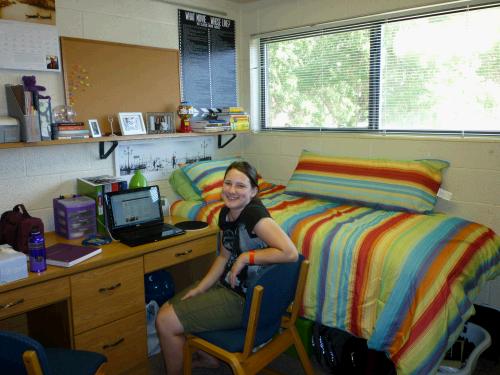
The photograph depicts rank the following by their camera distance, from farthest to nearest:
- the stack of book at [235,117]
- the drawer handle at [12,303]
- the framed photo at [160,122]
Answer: the stack of book at [235,117]
the framed photo at [160,122]
the drawer handle at [12,303]

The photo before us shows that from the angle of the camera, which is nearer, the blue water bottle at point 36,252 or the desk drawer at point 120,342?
the blue water bottle at point 36,252

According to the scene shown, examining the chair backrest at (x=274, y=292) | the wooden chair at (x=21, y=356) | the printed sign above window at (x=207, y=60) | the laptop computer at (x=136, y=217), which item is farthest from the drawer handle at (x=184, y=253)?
the printed sign above window at (x=207, y=60)

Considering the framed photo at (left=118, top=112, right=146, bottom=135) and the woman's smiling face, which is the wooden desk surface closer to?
the woman's smiling face

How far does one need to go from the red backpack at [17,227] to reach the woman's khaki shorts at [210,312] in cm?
74

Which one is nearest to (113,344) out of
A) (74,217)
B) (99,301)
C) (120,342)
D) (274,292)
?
(120,342)

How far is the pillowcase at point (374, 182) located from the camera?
8.50 ft

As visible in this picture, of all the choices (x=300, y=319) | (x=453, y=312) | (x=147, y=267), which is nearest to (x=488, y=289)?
(x=453, y=312)

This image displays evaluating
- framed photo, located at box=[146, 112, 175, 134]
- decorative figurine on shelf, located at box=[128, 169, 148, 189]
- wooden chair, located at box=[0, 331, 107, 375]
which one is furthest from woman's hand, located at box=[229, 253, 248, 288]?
framed photo, located at box=[146, 112, 175, 134]

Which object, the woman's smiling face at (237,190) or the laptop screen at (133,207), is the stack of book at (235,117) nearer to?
the laptop screen at (133,207)

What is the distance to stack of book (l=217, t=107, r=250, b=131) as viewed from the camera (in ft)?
11.0

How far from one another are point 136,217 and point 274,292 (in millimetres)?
1108

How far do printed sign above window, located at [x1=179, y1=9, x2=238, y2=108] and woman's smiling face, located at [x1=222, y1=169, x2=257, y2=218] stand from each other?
1366mm

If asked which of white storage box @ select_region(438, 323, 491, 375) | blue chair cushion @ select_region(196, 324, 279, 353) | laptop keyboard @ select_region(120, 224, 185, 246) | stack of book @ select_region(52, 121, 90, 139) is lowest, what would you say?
white storage box @ select_region(438, 323, 491, 375)

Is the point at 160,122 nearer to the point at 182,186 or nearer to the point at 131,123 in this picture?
the point at 131,123
